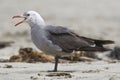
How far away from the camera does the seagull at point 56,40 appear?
12.1m

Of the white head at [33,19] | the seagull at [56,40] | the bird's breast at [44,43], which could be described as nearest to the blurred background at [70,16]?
the white head at [33,19]

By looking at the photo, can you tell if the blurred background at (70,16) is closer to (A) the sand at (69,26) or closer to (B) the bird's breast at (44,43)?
(A) the sand at (69,26)

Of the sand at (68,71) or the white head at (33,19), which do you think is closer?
the sand at (68,71)

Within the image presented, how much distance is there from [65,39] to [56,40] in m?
0.18

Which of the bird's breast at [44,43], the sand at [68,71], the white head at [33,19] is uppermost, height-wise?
the white head at [33,19]

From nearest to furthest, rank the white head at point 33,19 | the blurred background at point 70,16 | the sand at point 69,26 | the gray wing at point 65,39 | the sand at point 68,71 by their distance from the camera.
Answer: the sand at point 68,71 < the sand at point 69,26 < the gray wing at point 65,39 < the white head at point 33,19 < the blurred background at point 70,16

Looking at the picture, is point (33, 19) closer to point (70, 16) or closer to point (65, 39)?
point (65, 39)

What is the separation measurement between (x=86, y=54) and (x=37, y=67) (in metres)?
2.60

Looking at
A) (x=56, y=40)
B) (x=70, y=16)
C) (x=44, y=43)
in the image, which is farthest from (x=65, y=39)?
(x=70, y=16)

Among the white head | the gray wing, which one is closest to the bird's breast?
the gray wing

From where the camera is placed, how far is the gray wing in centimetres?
1227

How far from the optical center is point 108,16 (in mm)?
28203

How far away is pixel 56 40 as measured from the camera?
12.4 meters

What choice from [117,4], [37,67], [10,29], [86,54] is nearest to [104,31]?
[10,29]
